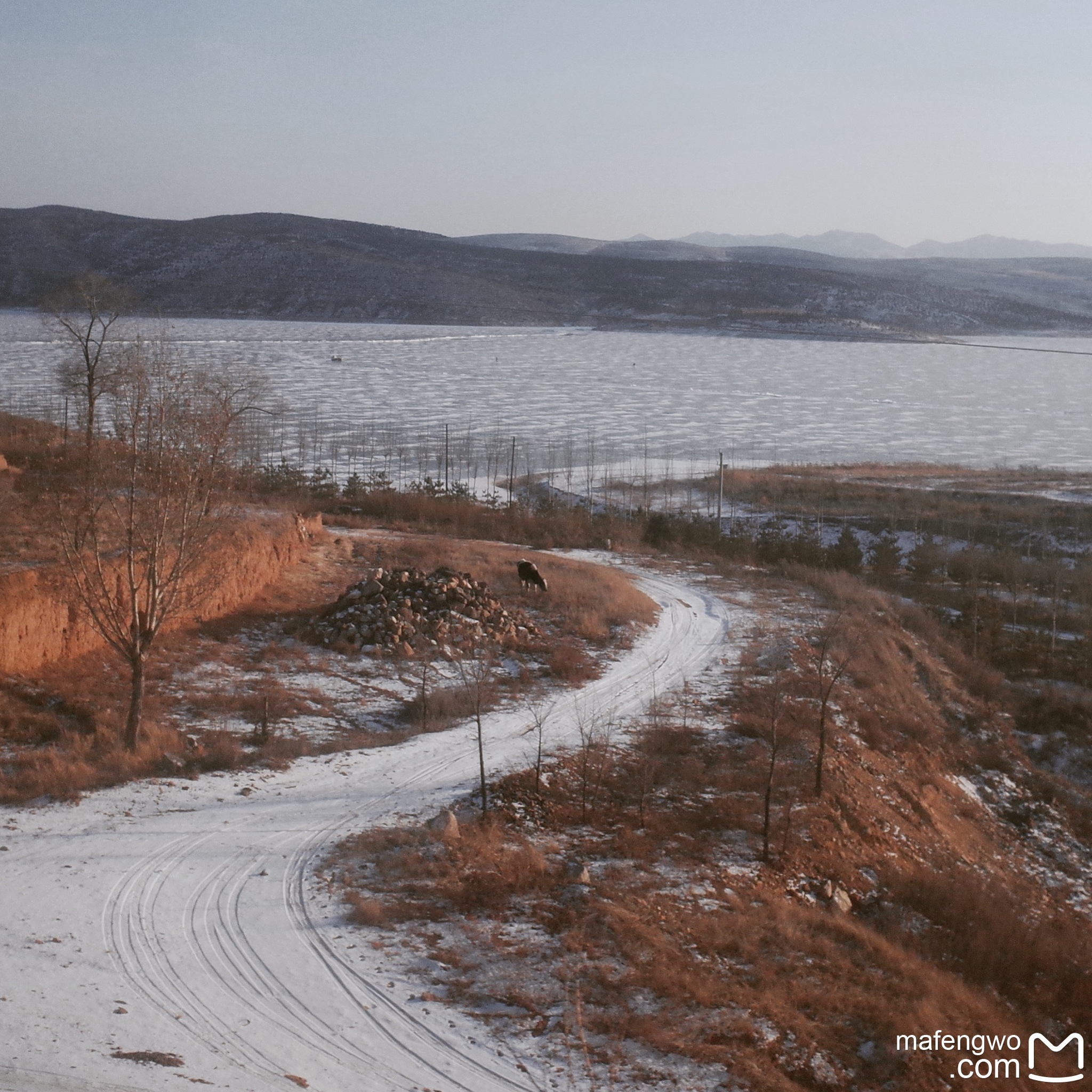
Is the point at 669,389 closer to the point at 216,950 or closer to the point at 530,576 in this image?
the point at 530,576

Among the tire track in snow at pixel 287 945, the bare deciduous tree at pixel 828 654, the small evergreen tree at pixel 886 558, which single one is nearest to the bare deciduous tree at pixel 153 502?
the tire track in snow at pixel 287 945

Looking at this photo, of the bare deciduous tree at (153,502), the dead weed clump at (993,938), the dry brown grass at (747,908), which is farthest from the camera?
the bare deciduous tree at (153,502)

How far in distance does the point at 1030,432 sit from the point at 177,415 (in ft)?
177

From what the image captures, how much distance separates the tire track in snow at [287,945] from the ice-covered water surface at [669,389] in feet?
120

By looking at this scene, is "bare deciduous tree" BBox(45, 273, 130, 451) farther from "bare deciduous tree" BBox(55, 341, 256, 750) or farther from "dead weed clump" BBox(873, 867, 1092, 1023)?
"dead weed clump" BBox(873, 867, 1092, 1023)

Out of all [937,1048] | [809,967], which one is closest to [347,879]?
[809,967]

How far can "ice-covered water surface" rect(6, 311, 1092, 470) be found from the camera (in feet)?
171

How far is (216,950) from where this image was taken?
8766 mm

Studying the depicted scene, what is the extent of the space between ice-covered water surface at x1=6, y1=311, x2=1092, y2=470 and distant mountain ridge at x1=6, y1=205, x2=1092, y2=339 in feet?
38.2

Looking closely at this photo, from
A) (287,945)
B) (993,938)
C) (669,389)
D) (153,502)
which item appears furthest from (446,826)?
(669,389)

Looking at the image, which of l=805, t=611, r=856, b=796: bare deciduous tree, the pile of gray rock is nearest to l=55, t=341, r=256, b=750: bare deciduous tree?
the pile of gray rock

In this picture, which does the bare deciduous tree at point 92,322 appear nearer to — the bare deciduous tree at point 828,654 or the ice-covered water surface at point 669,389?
the bare deciduous tree at point 828,654

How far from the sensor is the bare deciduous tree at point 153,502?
41.5 ft

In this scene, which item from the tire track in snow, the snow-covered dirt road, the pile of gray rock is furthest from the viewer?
the pile of gray rock
